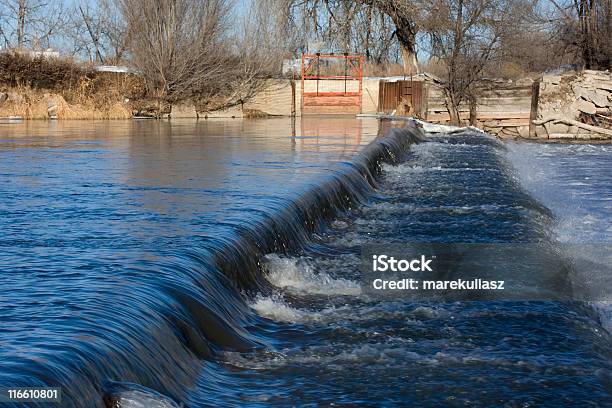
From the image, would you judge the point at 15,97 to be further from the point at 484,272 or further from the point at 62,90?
the point at 484,272

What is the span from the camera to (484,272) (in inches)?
268

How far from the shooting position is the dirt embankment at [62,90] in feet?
94.1

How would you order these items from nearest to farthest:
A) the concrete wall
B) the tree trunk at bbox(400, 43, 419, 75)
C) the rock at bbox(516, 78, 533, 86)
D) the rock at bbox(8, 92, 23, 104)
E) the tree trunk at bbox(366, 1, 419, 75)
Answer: the rock at bbox(8, 92, 23, 104) → the rock at bbox(516, 78, 533, 86) → the concrete wall → the tree trunk at bbox(366, 1, 419, 75) → the tree trunk at bbox(400, 43, 419, 75)

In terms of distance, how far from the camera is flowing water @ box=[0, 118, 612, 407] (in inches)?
154

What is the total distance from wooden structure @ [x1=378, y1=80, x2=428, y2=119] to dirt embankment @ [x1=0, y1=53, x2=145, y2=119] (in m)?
8.05

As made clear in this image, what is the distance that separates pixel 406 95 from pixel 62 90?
11.1m

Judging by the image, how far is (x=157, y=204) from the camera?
7.62 meters

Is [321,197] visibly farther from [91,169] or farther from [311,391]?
[311,391]

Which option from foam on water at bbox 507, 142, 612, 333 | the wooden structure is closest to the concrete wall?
the wooden structure

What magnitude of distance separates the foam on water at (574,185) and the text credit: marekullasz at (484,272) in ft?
1.18

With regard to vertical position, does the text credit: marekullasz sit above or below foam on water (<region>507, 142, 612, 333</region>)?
above

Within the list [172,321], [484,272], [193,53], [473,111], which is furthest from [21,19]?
[172,321]

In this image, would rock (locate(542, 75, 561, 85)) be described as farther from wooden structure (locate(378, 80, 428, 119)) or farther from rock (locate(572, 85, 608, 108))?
wooden structure (locate(378, 80, 428, 119))

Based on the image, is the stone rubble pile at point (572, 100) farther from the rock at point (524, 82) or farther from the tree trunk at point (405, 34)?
the tree trunk at point (405, 34)
